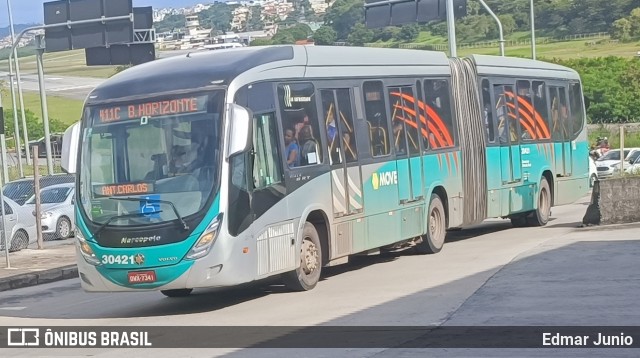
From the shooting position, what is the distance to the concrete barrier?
68.1 ft

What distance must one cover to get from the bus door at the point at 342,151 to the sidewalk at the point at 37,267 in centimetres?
672

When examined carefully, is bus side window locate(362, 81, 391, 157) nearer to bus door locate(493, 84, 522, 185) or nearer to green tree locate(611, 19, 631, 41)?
bus door locate(493, 84, 522, 185)

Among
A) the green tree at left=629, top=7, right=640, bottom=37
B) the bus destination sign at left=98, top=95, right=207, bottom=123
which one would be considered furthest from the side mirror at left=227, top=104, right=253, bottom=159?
the green tree at left=629, top=7, right=640, bottom=37

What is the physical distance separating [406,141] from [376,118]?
101 centimetres

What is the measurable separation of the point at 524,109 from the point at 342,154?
8077 millimetres

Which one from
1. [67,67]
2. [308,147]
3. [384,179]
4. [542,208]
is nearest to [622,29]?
[67,67]

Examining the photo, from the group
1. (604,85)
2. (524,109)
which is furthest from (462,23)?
(524,109)

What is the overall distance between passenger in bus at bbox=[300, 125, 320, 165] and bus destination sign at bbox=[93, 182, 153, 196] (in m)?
2.39

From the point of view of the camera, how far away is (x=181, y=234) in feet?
45.3

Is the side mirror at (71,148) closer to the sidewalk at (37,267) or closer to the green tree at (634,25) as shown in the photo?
the sidewalk at (37,267)

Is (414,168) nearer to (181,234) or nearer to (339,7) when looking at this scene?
(181,234)

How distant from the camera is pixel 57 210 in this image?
32438 millimetres

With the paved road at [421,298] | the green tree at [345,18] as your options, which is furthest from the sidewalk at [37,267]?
the green tree at [345,18]

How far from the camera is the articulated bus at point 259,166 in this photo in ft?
45.7
